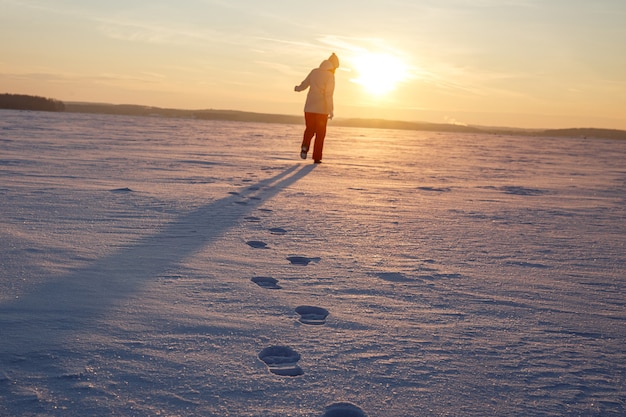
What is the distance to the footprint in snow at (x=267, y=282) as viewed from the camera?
2.15 meters

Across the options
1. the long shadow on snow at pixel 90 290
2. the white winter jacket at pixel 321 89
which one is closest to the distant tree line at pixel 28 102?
the white winter jacket at pixel 321 89

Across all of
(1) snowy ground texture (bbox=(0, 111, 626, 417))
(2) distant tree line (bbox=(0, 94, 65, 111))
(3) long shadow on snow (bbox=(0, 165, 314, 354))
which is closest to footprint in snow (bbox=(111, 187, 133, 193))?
(1) snowy ground texture (bbox=(0, 111, 626, 417))

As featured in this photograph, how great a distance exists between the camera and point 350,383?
4.48 feet

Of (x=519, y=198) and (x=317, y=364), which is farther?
(x=519, y=198)

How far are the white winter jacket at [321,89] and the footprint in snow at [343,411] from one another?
23.1ft

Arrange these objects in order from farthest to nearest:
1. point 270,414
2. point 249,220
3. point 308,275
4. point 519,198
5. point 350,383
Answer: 1. point 519,198
2. point 249,220
3. point 308,275
4. point 350,383
5. point 270,414

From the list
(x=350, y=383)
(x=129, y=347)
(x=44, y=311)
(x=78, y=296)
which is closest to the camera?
(x=350, y=383)

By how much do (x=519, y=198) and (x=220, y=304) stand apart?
423 centimetres

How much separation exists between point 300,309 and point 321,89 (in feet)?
21.6

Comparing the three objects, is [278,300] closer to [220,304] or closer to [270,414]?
[220,304]

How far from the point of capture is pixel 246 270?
7.73 ft

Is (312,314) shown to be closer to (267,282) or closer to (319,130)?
(267,282)

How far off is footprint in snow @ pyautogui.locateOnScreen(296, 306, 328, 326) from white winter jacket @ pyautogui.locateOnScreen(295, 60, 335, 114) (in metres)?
6.41

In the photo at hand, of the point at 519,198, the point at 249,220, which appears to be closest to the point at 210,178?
the point at 249,220
